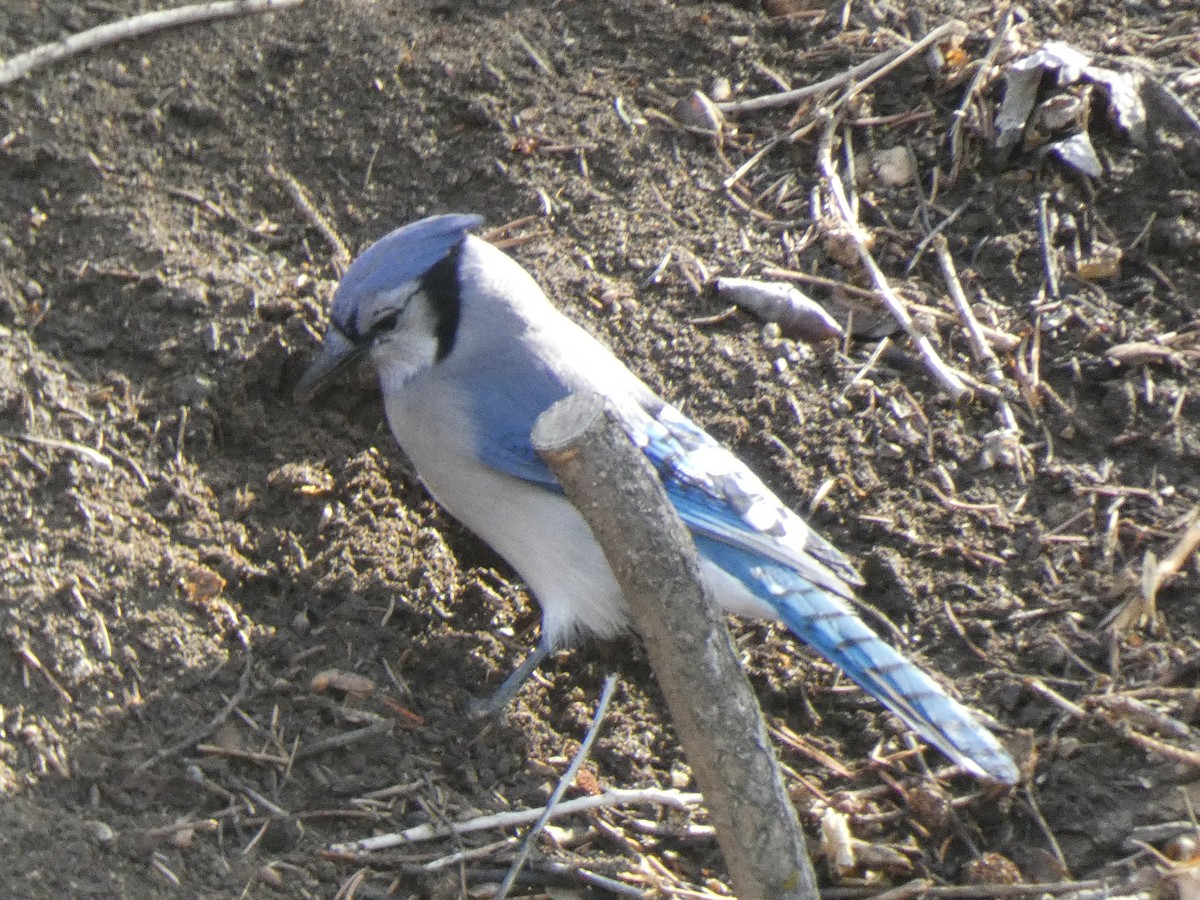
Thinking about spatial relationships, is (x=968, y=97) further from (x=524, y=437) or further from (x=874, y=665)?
(x=874, y=665)

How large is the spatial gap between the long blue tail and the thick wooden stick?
0.63 m

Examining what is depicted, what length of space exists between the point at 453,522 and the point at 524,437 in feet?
1.21

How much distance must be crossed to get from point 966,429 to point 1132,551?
1.58ft

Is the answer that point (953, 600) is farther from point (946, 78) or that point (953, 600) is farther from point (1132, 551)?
point (946, 78)

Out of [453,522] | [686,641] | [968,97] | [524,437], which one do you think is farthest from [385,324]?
[968,97]

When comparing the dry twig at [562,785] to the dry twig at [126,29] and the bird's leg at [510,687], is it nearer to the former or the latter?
the bird's leg at [510,687]

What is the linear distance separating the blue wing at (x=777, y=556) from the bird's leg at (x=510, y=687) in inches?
14.6

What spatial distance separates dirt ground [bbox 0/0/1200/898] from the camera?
8.53ft

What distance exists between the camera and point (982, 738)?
2611 millimetres

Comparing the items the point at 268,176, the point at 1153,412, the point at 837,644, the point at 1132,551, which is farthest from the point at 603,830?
the point at 268,176

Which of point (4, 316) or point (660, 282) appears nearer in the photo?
point (4, 316)

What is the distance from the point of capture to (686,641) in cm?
202

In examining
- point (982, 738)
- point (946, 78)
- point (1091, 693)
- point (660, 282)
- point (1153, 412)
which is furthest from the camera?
point (946, 78)

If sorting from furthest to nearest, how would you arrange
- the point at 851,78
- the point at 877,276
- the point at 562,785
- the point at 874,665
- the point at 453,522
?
the point at 851,78 → the point at 877,276 → the point at 453,522 → the point at 874,665 → the point at 562,785
